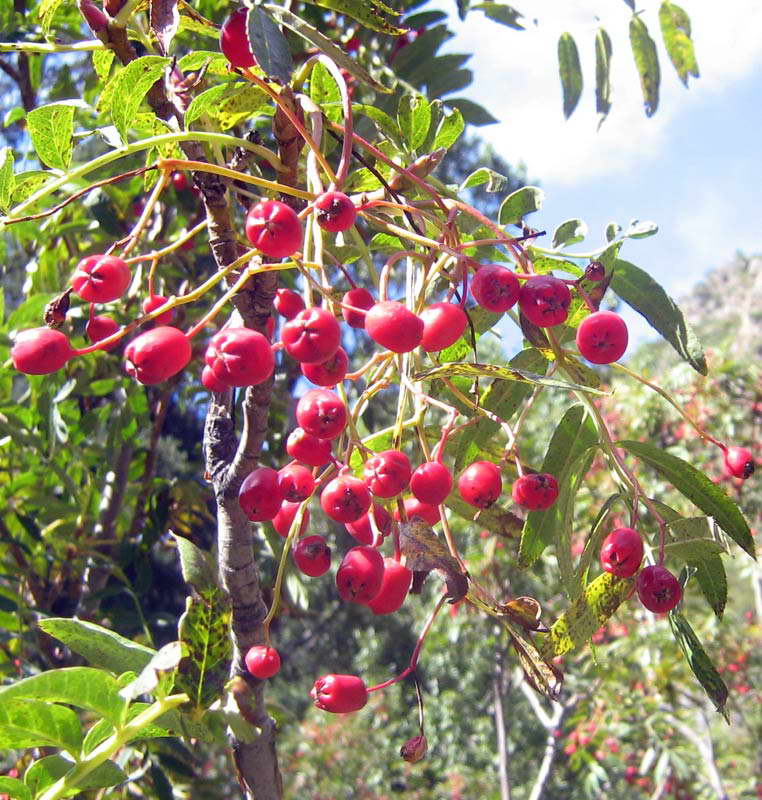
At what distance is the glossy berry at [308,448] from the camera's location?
813 millimetres

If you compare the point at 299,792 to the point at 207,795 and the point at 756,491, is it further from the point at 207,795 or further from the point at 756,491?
the point at 207,795

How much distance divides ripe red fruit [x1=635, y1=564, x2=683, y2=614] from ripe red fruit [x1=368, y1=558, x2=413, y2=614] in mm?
258

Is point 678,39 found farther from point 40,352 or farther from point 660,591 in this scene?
point 40,352

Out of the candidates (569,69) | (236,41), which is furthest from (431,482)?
(569,69)

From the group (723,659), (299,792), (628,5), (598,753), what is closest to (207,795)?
(628,5)

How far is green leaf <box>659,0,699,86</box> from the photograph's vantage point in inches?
68.1

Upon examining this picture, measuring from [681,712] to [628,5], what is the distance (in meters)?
4.00

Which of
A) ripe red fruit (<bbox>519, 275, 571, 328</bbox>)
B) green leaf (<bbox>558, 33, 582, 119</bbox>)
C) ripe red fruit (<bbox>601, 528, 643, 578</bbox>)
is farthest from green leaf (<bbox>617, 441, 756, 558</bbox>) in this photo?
green leaf (<bbox>558, 33, 582, 119</bbox>)

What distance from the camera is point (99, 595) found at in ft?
5.58

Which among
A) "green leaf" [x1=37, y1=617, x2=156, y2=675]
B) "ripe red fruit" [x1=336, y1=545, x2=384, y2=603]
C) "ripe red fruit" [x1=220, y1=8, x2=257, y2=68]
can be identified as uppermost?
"ripe red fruit" [x1=220, y1=8, x2=257, y2=68]

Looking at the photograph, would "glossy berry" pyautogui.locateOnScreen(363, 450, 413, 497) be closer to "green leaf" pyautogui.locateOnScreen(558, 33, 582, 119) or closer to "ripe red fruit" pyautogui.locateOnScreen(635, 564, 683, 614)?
"ripe red fruit" pyautogui.locateOnScreen(635, 564, 683, 614)

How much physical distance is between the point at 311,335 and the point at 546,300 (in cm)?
24

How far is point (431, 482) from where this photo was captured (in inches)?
33.0

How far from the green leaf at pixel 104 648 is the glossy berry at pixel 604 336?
530 millimetres
